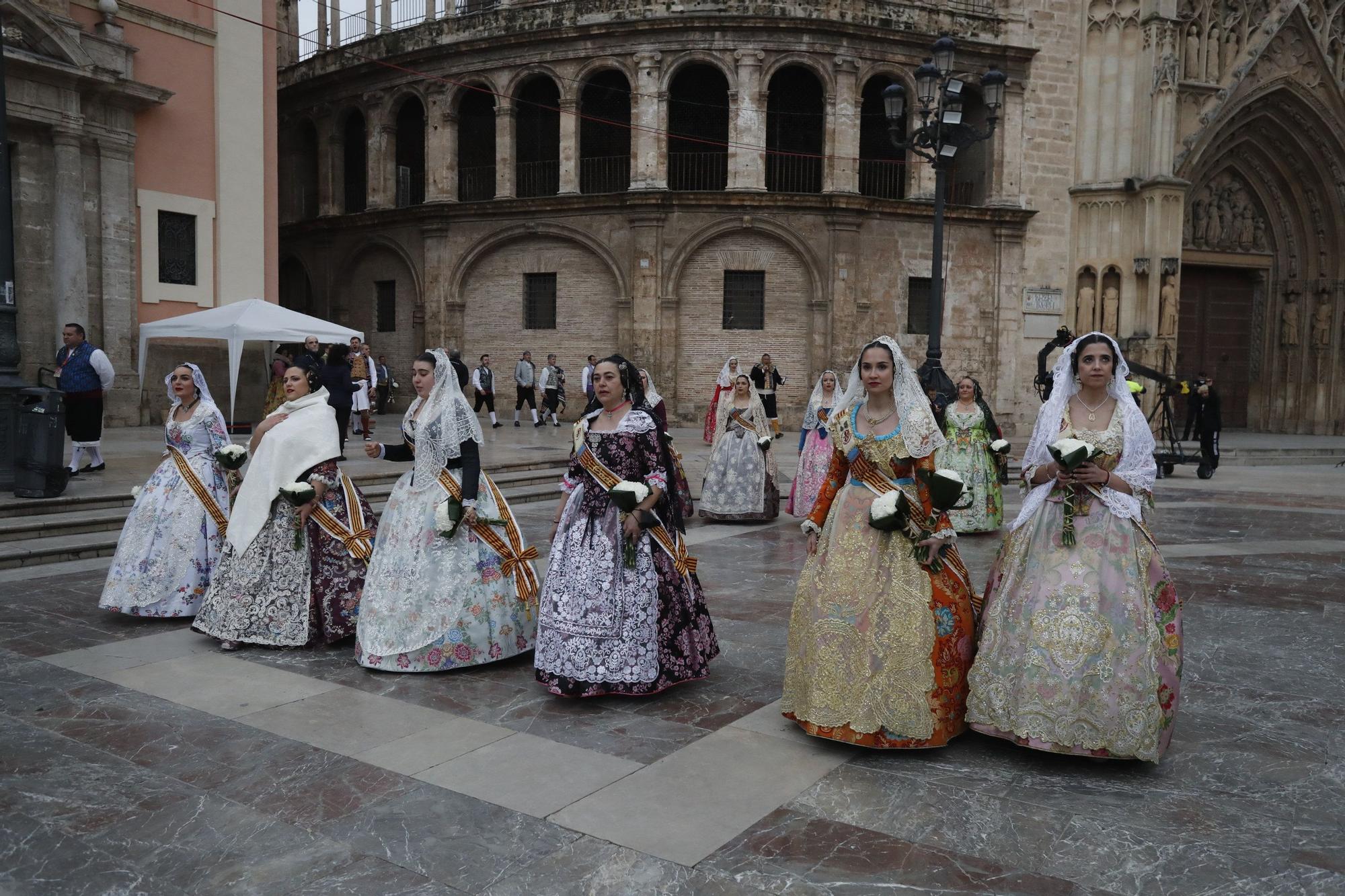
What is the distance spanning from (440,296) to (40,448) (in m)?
16.8

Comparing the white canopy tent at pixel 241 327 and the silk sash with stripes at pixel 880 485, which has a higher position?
the white canopy tent at pixel 241 327

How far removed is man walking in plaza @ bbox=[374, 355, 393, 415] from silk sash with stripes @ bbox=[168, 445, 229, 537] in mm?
17543

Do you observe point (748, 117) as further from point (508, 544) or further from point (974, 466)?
point (508, 544)

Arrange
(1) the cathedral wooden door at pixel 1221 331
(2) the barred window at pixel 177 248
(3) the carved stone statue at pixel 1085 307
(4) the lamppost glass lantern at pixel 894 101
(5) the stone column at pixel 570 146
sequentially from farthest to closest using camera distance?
1. (1) the cathedral wooden door at pixel 1221 331
2. (3) the carved stone statue at pixel 1085 307
3. (5) the stone column at pixel 570 146
4. (2) the barred window at pixel 177 248
5. (4) the lamppost glass lantern at pixel 894 101

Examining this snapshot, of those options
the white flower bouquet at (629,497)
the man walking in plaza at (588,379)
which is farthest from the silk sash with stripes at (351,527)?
the man walking in plaza at (588,379)

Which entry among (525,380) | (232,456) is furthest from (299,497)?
(525,380)

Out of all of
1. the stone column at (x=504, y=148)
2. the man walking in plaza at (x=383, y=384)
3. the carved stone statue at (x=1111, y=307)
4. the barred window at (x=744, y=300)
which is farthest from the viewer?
→ the carved stone statue at (x=1111, y=307)

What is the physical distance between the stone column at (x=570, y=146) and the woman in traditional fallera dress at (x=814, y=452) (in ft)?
47.6

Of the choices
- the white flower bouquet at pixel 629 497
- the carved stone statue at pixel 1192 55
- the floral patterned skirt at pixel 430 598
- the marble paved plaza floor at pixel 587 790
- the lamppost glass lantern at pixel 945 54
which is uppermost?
the carved stone statue at pixel 1192 55

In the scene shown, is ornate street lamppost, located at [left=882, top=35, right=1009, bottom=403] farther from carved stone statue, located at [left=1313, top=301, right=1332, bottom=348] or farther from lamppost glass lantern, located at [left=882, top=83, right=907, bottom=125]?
carved stone statue, located at [left=1313, top=301, right=1332, bottom=348]

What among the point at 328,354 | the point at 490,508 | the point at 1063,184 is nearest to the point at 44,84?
the point at 328,354

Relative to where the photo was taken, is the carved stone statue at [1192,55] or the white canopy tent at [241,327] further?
the carved stone statue at [1192,55]

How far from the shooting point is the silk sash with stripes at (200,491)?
22.8 ft

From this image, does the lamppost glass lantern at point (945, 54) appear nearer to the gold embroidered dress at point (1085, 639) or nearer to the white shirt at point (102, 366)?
the gold embroidered dress at point (1085, 639)
